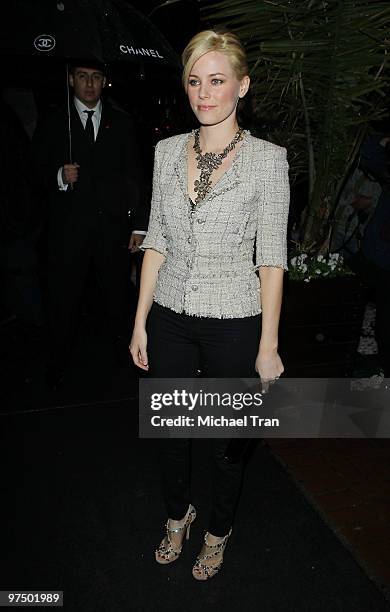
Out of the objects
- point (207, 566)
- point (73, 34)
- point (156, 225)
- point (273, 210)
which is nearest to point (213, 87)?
point (273, 210)

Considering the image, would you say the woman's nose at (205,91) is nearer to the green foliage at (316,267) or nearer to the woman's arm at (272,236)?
the woman's arm at (272,236)

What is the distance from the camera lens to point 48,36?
3.23 m

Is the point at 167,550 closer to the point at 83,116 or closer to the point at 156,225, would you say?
the point at 156,225

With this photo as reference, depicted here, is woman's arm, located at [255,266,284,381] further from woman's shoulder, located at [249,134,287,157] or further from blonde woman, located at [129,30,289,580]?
woman's shoulder, located at [249,134,287,157]

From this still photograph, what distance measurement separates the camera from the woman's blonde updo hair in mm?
1957

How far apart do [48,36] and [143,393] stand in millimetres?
2539

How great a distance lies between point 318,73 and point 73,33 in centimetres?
153

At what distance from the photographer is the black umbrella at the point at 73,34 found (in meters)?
3.19

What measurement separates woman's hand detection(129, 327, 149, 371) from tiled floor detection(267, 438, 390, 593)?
1.42 m

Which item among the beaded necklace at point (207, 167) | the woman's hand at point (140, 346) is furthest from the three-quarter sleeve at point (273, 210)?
the woman's hand at point (140, 346)

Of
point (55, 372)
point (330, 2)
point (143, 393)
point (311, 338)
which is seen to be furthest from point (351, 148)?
point (55, 372)

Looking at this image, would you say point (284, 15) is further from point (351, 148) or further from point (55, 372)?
point (55, 372)

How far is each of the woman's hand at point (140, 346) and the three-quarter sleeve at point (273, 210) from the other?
621 millimetres

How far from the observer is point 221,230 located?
2.07 meters
